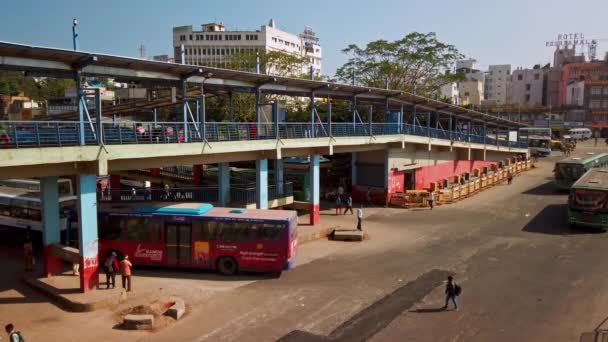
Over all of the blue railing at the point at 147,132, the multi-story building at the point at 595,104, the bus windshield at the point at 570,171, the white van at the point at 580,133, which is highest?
the multi-story building at the point at 595,104

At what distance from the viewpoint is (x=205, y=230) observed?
707 inches

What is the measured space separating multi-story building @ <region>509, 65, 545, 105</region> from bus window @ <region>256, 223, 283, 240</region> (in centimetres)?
11749

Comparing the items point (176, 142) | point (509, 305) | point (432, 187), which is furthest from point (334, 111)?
point (509, 305)

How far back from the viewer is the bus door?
18.1m

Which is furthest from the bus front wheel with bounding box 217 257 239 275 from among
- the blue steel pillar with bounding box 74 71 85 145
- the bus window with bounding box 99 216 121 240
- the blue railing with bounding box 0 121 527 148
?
the blue steel pillar with bounding box 74 71 85 145

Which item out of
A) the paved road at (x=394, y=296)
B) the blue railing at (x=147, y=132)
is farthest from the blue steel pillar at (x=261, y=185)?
the paved road at (x=394, y=296)

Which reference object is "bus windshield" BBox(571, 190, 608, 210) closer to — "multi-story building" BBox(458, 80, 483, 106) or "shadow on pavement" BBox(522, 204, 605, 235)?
"shadow on pavement" BBox(522, 204, 605, 235)

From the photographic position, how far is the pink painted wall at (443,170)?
3902cm

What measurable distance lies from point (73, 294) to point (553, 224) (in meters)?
24.2

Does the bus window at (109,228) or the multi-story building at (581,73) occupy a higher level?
the multi-story building at (581,73)

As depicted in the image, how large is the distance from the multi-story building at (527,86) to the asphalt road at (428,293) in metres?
106

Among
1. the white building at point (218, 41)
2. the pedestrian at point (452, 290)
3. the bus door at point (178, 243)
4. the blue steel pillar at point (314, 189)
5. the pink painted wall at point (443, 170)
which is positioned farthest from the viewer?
the white building at point (218, 41)

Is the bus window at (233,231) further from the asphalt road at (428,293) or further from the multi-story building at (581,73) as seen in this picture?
the multi-story building at (581,73)

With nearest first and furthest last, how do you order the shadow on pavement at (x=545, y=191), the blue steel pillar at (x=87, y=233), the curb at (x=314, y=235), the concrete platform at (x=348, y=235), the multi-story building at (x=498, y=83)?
the blue steel pillar at (x=87, y=233) < the curb at (x=314, y=235) < the concrete platform at (x=348, y=235) < the shadow on pavement at (x=545, y=191) < the multi-story building at (x=498, y=83)
